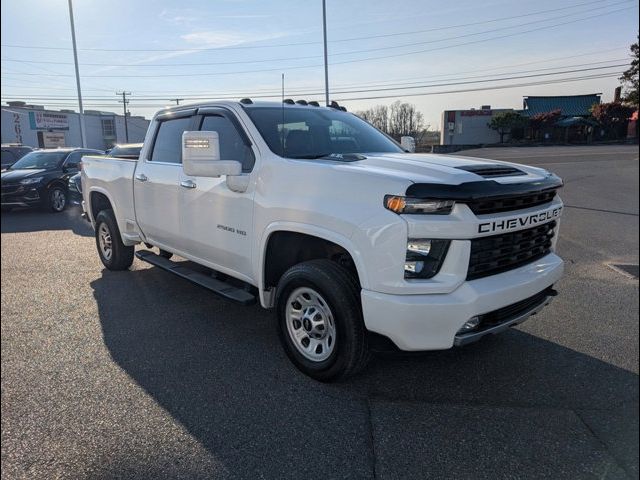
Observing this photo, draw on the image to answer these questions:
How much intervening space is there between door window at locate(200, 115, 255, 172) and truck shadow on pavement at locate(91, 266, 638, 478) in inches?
61.1

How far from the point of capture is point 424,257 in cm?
280

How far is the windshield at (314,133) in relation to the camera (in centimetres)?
402

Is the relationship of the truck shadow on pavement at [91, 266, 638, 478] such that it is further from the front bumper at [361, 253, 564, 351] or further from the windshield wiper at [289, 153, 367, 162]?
the windshield wiper at [289, 153, 367, 162]

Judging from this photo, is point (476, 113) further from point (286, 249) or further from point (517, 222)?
point (286, 249)

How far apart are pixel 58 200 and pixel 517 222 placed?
35.4 ft

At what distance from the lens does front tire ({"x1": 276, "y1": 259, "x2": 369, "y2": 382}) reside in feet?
10.3

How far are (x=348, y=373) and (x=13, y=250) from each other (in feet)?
7.46

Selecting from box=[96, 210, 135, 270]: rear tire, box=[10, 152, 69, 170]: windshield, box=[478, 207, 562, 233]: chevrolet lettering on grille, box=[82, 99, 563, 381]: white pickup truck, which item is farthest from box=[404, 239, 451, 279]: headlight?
box=[10, 152, 69, 170]: windshield

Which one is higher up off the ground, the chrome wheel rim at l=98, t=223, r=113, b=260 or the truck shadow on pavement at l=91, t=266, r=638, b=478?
the chrome wheel rim at l=98, t=223, r=113, b=260

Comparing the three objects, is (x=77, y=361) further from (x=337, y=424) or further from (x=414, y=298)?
(x=414, y=298)

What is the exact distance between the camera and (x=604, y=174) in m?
1.25

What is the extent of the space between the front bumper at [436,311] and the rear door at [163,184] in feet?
8.58

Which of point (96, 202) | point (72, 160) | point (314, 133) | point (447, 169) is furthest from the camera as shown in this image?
point (72, 160)

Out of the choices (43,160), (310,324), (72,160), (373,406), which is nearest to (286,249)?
(310,324)
